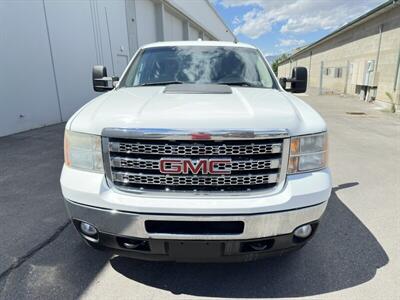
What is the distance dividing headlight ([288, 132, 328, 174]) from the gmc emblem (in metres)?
0.45

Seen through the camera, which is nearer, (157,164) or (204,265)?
(157,164)

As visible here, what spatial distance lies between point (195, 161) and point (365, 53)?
1811cm

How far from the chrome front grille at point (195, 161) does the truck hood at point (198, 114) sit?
0.32ft

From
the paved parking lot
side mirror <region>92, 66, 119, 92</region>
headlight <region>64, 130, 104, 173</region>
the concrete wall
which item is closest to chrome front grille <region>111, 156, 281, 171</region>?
headlight <region>64, 130, 104, 173</region>

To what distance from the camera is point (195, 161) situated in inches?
75.7

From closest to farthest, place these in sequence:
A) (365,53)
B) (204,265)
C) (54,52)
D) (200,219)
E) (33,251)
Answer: (200,219), (204,265), (33,251), (54,52), (365,53)

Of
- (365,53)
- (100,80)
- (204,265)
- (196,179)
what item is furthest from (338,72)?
(196,179)

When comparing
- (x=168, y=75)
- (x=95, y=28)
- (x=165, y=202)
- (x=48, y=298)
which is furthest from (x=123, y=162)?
(x=95, y=28)

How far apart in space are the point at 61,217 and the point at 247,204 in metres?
2.39

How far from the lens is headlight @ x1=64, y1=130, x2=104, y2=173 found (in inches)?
79.5

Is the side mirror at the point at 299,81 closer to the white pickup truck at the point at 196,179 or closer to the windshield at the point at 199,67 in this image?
the windshield at the point at 199,67

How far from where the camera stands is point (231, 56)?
12.0 feet

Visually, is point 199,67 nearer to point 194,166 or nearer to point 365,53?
point 194,166

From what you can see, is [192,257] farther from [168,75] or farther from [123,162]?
[168,75]
